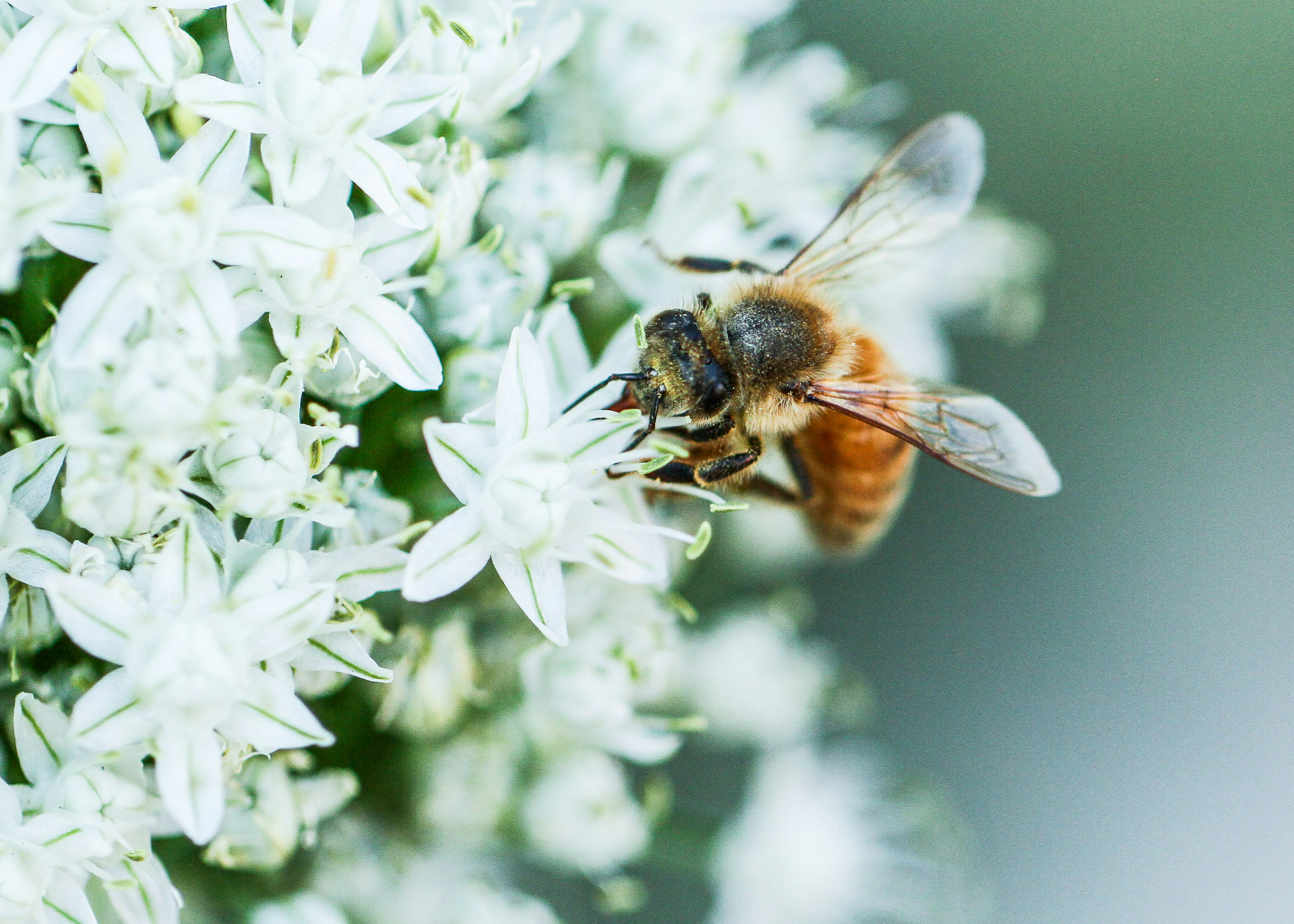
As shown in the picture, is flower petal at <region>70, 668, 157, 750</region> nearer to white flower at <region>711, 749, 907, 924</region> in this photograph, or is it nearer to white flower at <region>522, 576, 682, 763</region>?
white flower at <region>522, 576, 682, 763</region>

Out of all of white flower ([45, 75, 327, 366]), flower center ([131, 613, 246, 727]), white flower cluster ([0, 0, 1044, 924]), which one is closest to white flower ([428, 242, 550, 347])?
white flower cluster ([0, 0, 1044, 924])

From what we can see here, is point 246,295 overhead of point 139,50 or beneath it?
beneath

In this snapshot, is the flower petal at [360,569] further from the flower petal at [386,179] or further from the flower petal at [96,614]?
the flower petal at [386,179]

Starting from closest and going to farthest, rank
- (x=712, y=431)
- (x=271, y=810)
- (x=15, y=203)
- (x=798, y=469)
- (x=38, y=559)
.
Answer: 1. (x=15, y=203)
2. (x=38, y=559)
3. (x=271, y=810)
4. (x=712, y=431)
5. (x=798, y=469)

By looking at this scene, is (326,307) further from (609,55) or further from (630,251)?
(609,55)

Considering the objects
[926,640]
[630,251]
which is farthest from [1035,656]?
[630,251]

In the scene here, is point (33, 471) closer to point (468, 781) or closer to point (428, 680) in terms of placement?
point (428, 680)

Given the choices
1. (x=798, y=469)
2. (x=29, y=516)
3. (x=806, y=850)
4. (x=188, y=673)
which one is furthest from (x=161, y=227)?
(x=806, y=850)
